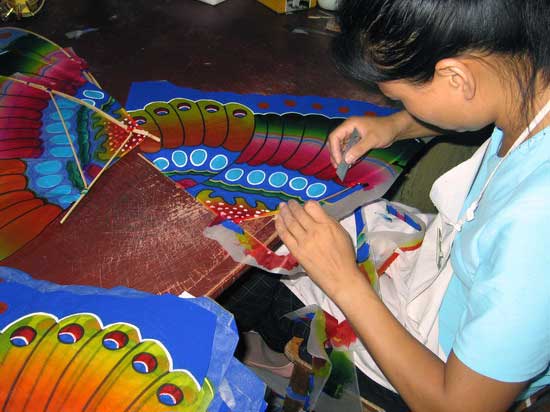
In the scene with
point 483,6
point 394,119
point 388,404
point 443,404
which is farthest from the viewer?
point 394,119

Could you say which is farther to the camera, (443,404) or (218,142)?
(218,142)

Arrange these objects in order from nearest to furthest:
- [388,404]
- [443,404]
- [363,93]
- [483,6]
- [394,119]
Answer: [483,6] < [443,404] < [388,404] < [394,119] < [363,93]

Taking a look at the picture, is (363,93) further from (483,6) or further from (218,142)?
(483,6)

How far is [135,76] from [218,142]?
0.29 m

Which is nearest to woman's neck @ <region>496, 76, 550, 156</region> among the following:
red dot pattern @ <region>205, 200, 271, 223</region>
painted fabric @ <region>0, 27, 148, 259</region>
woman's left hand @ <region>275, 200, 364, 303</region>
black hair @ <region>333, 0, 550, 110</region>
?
black hair @ <region>333, 0, 550, 110</region>

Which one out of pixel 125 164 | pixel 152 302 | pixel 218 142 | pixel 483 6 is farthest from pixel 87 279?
pixel 483 6

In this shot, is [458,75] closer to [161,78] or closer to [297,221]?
[297,221]

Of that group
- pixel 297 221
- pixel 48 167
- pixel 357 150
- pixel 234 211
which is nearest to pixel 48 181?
pixel 48 167

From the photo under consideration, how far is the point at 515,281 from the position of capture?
561 mm

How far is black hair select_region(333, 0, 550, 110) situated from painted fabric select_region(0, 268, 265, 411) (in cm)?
39

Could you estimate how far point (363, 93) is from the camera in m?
1.09

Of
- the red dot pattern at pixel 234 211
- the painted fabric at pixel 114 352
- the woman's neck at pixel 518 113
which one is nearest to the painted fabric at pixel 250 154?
the red dot pattern at pixel 234 211

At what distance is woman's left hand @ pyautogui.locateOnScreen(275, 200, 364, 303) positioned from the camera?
736 millimetres

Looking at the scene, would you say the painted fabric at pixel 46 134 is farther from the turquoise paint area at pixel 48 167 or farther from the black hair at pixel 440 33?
the black hair at pixel 440 33
